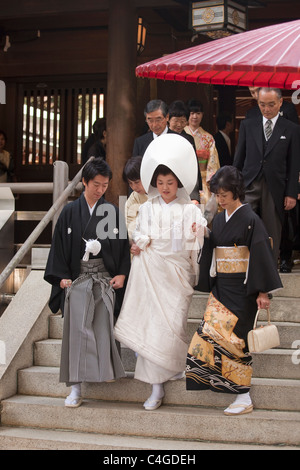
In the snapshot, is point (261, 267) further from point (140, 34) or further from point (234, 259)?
point (140, 34)

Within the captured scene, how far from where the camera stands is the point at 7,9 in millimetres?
9266

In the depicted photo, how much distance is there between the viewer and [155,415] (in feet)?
16.2

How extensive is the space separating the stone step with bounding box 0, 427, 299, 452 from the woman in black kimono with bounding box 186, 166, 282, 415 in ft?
1.11

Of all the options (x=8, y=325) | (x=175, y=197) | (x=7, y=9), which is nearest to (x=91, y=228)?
(x=175, y=197)

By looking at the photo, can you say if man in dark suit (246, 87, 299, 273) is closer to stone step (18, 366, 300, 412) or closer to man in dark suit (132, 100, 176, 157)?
man in dark suit (132, 100, 176, 157)

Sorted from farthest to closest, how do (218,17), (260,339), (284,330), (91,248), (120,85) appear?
(120,85) → (218,17) → (284,330) → (91,248) → (260,339)

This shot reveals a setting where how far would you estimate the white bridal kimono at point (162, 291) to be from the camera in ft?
16.4

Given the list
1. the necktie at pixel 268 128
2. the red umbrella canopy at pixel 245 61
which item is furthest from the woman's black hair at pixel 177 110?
the red umbrella canopy at pixel 245 61

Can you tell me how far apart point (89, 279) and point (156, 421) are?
123cm

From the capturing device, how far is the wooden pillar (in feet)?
28.0

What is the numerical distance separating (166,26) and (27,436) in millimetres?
7347

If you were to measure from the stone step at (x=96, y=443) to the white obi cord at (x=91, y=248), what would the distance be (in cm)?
139

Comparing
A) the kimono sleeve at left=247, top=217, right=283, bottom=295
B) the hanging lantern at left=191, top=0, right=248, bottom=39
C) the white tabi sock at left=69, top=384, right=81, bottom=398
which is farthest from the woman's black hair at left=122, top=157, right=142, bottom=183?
the hanging lantern at left=191, top=0, right=248, bottom=39

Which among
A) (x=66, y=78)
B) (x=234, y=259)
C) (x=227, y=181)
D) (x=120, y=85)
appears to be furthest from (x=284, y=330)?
(x=66, y=78)
